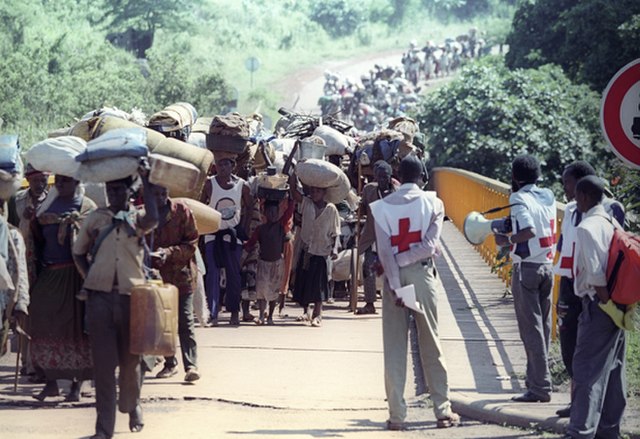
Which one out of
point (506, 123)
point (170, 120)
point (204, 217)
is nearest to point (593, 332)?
point (204, 217)

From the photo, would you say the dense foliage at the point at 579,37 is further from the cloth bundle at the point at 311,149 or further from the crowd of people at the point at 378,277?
the crowd of people at the point at 378,277

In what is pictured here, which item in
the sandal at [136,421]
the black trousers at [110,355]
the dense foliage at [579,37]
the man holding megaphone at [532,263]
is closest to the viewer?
the black trousers at [110,355]

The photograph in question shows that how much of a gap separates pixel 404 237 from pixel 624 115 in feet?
5.23

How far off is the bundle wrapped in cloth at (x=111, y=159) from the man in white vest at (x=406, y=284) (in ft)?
5.41

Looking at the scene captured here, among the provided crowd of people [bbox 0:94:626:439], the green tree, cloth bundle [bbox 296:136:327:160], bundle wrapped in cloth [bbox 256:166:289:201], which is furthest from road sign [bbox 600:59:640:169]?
the green tree

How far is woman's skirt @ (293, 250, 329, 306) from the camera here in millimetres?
15133

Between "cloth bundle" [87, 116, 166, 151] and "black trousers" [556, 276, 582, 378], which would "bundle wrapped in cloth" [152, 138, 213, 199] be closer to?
"cloth bundle" [87, 116, 166, 151]

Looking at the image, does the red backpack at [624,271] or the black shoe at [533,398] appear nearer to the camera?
the red backpack at [624,271]

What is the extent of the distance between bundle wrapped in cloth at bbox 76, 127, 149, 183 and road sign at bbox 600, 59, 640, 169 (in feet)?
→ 9.27

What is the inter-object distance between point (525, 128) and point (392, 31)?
72576 millimetres

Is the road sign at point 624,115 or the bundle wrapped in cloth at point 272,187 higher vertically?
the road sign at point 624,115

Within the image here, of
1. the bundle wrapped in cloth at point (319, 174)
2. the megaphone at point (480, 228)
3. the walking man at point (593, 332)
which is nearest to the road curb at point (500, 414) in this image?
the walking man at point (593, 332)

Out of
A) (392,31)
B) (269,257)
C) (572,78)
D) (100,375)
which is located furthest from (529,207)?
(392,31)

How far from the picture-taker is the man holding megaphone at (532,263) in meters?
10.0
